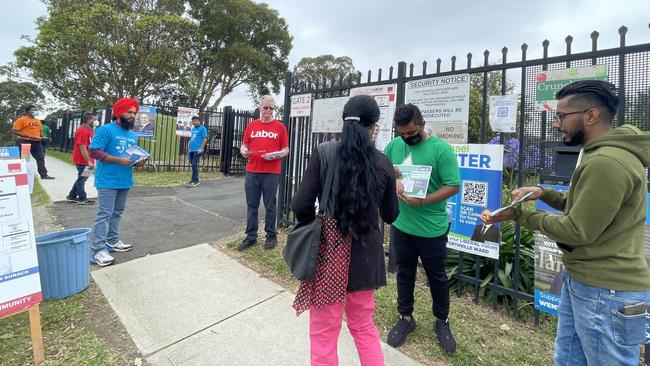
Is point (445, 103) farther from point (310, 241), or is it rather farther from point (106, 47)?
point (106, 47)

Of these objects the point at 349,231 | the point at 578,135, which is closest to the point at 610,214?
the point at 578,135

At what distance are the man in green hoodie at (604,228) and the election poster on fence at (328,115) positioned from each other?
10.1 feet

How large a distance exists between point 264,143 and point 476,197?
2.65m

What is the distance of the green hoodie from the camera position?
1368mm

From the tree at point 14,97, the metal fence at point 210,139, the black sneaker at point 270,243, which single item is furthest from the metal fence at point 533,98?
the tree at point 14,97

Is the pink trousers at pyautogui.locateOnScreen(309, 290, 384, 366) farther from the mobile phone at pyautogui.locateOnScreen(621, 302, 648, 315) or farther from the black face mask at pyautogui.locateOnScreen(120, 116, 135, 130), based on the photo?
the black face mask at pyautogui.locateOnScreen(120, 116, 135, 130)

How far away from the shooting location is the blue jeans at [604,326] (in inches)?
56.4

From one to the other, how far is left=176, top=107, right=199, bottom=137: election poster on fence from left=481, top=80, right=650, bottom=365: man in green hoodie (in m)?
11.5

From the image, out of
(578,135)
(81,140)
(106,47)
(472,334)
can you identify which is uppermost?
(106,47)

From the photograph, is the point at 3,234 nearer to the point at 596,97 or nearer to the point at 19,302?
the point at 19,302

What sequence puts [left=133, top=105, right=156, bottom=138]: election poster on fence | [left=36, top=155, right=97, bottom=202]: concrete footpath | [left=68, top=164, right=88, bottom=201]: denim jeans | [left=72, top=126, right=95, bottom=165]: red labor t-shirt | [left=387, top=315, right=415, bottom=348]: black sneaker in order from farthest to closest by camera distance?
[left=133, top=105, right=156, bottom=138]: election poster on fence → [left=36, top=155, right=97, bottom=202]: concrete footpath → [left=72, top=126, right=95, bottom=165]: red labor t-shirt → [left=68, top=164, right=88, bottom=201]: denim jeans → [left=387, top=315, right=415, bottom=348]: black sneaker

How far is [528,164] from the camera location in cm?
309

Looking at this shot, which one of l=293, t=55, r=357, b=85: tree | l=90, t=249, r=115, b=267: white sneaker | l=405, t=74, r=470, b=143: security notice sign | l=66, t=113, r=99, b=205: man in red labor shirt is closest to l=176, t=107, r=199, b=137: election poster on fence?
l=66, t=113, r=99, b=205: man in red labor shirt

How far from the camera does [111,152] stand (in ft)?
12.7
